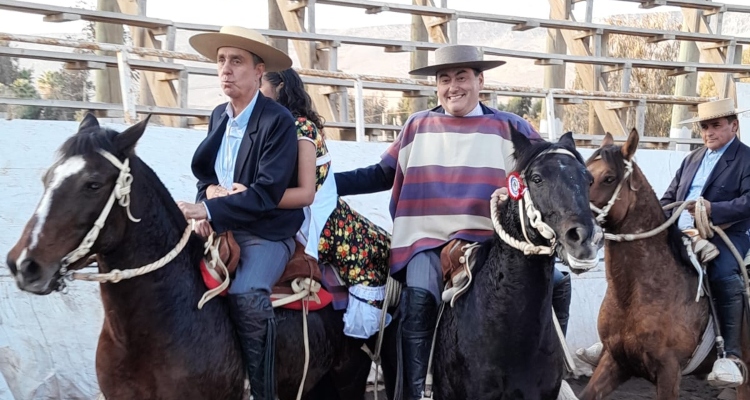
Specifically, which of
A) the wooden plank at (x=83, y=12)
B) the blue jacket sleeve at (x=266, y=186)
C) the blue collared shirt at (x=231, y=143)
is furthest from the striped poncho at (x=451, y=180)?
the wooden plank at (x=83, y=12)

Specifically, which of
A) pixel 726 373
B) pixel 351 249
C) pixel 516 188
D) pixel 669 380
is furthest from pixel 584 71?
pixel 516 188

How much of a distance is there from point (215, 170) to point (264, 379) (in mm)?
1024

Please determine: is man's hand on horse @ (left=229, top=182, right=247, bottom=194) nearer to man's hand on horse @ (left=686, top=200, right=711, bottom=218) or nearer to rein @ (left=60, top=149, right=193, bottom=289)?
rein @ (left=60, top=149, right=193, bottom=289)

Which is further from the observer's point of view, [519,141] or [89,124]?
[519,141]

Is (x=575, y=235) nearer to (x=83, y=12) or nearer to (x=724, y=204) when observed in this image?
(x=724, y=204)

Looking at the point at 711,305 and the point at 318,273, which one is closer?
the point at 318,273

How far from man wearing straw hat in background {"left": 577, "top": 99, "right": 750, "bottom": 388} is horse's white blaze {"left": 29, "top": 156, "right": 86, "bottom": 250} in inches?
166

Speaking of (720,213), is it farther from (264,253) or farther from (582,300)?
(264,253)

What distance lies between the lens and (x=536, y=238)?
3713 mm

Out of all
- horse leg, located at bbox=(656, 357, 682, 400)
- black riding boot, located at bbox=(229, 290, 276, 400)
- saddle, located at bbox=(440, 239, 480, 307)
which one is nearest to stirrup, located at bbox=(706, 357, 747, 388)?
horse leg, located at bbox=(656, 357, 682, 400)

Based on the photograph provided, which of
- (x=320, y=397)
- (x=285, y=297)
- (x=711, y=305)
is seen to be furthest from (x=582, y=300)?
(x=285, y=297)

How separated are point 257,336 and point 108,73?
6.84 meters

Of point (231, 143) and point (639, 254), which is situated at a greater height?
point (231, 143)

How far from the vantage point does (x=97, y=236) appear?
10.5ft
